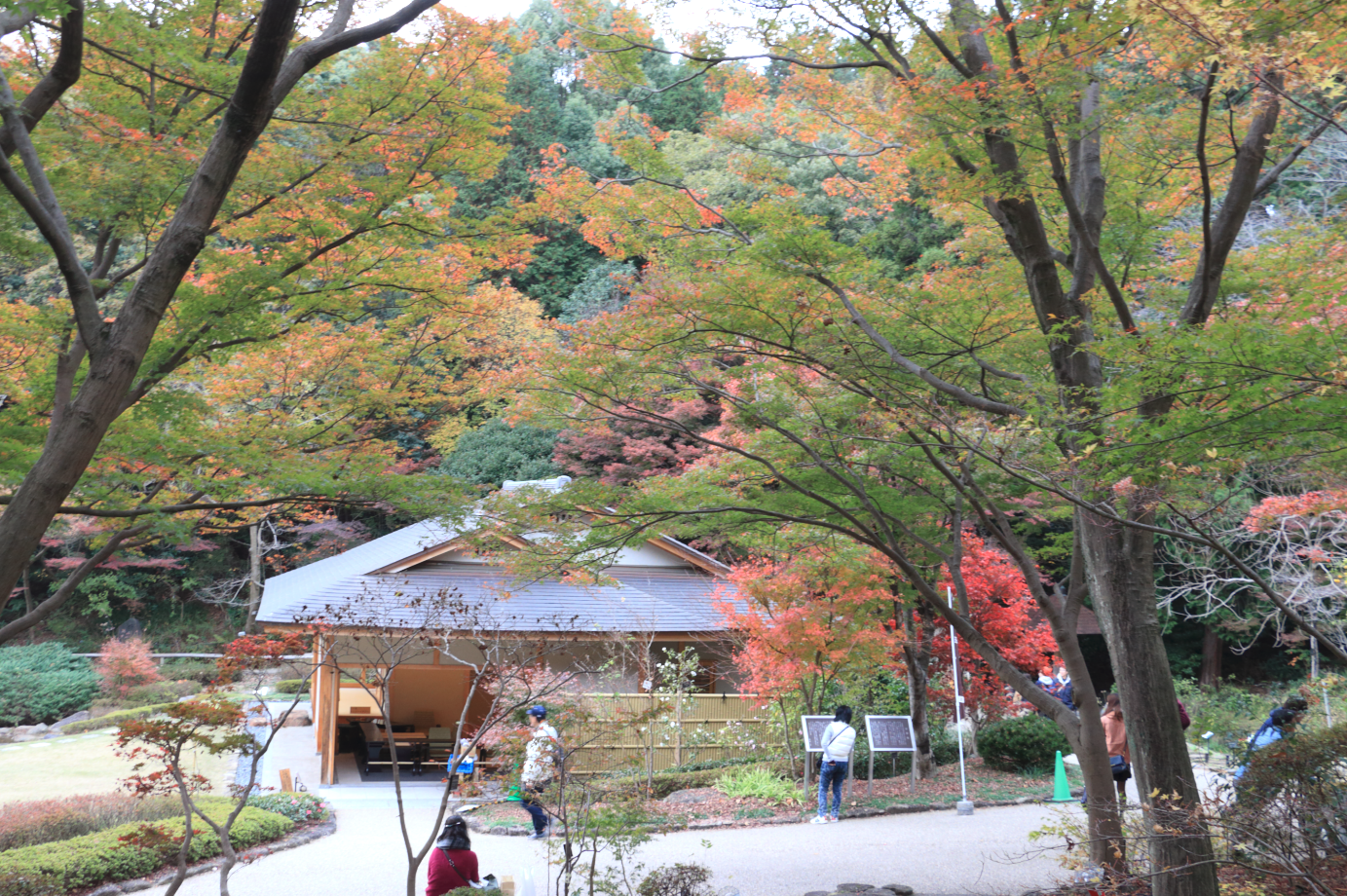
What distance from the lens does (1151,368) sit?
16.0 feet

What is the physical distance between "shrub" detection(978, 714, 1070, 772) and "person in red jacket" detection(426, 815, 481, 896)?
10434mm

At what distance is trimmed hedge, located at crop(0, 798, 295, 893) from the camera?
7788mm

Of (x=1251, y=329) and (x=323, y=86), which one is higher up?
(x=323, y=86)

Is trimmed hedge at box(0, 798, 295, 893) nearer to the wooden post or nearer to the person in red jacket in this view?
the person in red jacket

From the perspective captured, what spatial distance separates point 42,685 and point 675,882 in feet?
70.8

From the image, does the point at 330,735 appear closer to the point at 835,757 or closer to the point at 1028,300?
the point at 835,757

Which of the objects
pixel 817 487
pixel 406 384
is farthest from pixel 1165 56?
pixel 406 384

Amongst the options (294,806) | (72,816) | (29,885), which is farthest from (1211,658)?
(29,885)

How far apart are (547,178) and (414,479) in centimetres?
308

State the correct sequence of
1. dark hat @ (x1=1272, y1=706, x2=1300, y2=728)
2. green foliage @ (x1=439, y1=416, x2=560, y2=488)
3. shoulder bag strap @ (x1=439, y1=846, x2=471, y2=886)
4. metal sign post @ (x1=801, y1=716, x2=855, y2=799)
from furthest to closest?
green foliage @ (x1=439, y1=416, x2=560, y2=488), metal sign post @ (x1=801, y1=716, x2=855, y2=799), dark hat @ (x1=1272, y1=706, x2=1300, y2=728), shoulder bag strap @ (x1=439, y1=846, x2=471, y2=886)

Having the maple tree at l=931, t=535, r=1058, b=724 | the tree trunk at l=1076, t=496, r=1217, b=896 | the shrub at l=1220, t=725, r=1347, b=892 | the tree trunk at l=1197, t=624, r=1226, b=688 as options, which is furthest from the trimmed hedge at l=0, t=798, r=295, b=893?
the tree trunk at l=1197, t=624, r=1226, b=688

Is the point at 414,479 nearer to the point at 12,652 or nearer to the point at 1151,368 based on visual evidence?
the point at 1151,368

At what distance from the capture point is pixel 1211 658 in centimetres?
2225

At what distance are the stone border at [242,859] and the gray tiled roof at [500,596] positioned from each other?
9.01ft
